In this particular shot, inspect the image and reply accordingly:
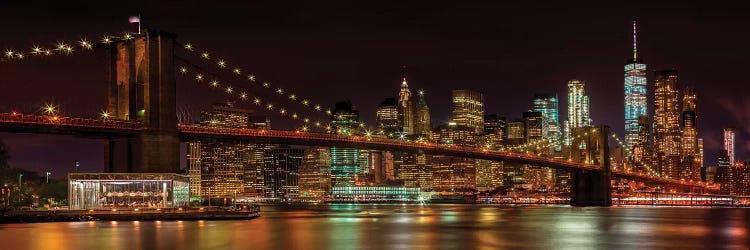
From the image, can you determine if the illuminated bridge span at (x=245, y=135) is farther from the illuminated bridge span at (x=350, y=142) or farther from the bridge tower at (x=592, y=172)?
the bridge tower at (x=592, y=172)

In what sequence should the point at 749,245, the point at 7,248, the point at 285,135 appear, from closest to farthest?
the point at 7,248, the point at 749,245, the point at 285,135

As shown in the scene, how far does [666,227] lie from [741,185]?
150 metres

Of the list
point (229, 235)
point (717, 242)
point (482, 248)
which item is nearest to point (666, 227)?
point (717, 242)

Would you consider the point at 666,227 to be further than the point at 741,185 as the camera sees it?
No

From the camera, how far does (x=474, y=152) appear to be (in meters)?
93.0

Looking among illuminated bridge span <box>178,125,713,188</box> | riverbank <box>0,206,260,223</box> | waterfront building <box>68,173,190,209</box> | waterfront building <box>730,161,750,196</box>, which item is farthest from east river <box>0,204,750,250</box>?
waterfront building <box>730,161,750,196</box>

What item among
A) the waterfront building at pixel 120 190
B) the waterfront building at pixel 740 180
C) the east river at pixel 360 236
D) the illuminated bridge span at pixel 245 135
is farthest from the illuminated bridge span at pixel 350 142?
the waterfront building at pixel 740 180

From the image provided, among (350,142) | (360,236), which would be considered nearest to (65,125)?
(360,236)

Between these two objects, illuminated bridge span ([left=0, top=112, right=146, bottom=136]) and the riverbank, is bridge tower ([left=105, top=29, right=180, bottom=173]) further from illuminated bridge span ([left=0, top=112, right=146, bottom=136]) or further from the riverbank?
the riverbank

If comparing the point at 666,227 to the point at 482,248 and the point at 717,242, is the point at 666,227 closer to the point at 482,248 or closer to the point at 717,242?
the point at 717,242

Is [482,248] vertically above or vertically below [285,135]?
below

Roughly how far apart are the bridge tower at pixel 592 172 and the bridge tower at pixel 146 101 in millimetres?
59102

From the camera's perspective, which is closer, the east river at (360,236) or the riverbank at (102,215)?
the east river at (360,236)

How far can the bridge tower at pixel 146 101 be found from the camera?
188ft
